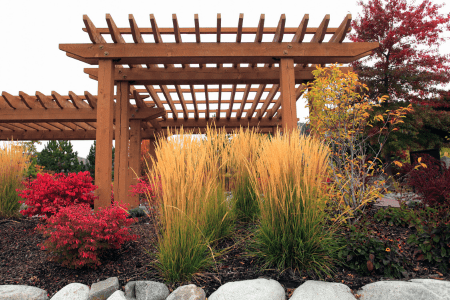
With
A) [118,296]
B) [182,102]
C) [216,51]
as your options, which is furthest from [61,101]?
[118,296]

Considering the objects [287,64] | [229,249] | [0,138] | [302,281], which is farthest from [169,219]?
[0,138]

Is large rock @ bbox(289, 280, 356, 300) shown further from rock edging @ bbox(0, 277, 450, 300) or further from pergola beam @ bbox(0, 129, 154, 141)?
pergola beam @ bbox(0, 129, 154, 141)

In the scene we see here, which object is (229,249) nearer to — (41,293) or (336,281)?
(336,281)

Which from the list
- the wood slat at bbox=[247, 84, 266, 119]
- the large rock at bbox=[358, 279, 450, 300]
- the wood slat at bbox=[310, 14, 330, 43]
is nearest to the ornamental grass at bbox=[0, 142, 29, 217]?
the wood slat at bbox=[247, 84, 266, 119]

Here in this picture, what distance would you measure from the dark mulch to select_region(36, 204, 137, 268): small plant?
13 cm

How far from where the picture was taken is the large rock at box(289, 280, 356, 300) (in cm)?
222

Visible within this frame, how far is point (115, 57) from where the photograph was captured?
4.61 meters

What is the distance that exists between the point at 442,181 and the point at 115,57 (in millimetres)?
4727

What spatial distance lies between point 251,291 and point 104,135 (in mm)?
3248

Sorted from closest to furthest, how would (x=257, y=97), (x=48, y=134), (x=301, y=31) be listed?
(x=301, y=31) < (x=257, y=97) < (x=48, y=134)

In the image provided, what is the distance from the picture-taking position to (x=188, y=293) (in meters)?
2.22

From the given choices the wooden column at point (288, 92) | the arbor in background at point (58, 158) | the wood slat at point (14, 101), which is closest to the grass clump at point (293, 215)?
the wooden column at point (288, 92)

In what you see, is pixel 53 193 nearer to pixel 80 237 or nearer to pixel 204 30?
pixel 80 237

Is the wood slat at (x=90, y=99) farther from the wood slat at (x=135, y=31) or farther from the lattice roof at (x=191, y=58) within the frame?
the wood slat at (x=135, y=31)
